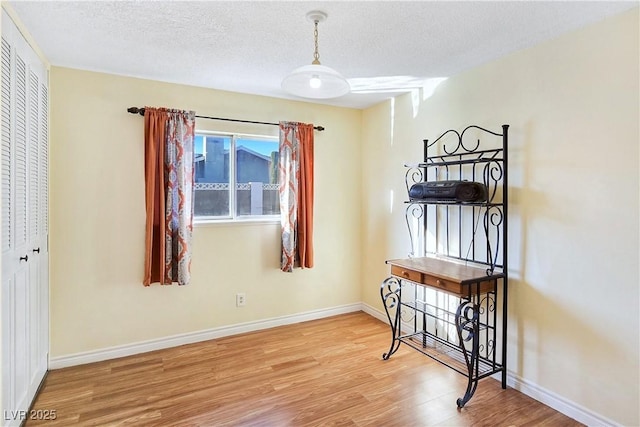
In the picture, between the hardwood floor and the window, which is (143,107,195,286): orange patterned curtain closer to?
the window

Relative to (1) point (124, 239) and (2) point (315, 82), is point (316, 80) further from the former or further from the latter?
(1) point (124, 239)

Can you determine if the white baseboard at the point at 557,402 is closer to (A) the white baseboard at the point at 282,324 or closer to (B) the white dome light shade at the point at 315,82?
(A) the white baseboard at the point at 282,324

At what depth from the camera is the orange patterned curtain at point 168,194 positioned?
302 cm

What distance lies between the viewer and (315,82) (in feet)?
5.96

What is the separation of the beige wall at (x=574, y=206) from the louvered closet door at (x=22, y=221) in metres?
3.02

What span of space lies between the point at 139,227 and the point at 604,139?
3405 mm

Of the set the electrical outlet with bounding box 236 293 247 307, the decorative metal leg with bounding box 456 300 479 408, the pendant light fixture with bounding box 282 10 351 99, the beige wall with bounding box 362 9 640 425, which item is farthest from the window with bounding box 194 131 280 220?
the decorative metal leg with bounding box 456 300 479 408

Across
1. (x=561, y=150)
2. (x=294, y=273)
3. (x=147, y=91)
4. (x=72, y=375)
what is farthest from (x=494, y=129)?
(x=72, y=375)

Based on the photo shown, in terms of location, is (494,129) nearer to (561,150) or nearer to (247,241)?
(561,150)

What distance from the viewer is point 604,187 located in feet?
6.79

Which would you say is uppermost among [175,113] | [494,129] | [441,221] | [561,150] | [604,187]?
[175,113]

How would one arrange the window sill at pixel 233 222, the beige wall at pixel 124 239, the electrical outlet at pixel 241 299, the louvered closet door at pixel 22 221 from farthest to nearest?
the electrical outlet at pixel 241 299 < the window sill at pixel 233 222 < the beige wall at pixel 124 239 < the louvered closet door at pixel 22 221

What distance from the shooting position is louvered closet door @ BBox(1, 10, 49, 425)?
72.9 inches

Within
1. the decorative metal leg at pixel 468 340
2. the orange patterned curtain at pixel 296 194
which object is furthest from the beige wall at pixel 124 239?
the decorative metal leg at pixel 468 340
